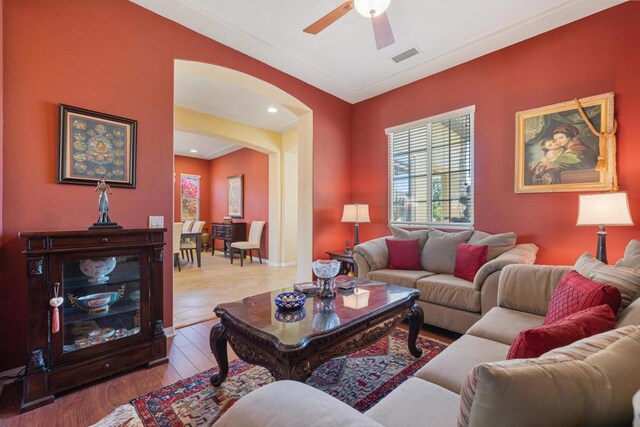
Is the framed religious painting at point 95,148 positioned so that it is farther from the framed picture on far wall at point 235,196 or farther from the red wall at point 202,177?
the red wall at point 202,177

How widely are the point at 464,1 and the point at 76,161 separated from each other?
11.4 feet

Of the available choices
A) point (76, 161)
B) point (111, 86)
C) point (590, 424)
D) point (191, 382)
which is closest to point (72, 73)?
point (111, 86)

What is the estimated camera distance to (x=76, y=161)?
217 centimetres

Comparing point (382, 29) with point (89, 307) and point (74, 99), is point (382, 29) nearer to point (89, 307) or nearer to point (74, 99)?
point (74, 99)

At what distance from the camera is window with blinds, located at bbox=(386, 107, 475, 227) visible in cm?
355

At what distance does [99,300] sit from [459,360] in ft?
7.57

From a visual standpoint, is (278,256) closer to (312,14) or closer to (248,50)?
(248,50)

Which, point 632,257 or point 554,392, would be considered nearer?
point 554,392

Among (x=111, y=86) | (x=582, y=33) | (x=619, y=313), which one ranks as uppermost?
(x=582, y=33)

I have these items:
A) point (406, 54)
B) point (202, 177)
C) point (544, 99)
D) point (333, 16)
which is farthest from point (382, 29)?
point (202, 177)

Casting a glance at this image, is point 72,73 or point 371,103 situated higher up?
point 371,103

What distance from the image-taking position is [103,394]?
182cm

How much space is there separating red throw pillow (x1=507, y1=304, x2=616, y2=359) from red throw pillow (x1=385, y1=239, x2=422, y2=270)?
88.4 inches

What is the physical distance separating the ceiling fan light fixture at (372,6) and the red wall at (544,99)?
198cm
